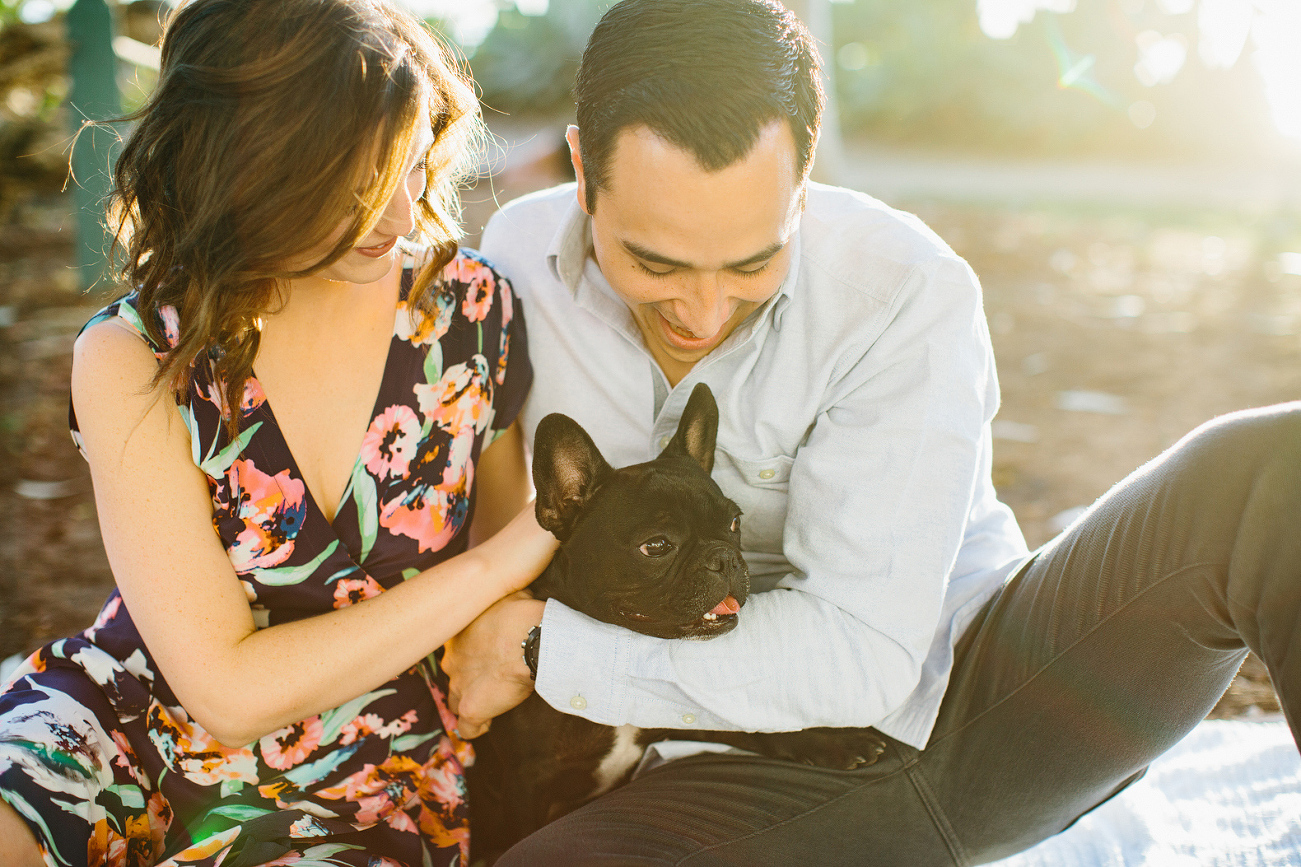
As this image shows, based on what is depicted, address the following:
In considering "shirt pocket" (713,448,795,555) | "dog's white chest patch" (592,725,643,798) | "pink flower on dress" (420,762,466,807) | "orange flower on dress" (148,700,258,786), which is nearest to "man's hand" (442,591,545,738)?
"pink flower on dress" (420,762,466,807)

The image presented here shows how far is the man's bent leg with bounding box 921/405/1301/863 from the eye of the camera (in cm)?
166

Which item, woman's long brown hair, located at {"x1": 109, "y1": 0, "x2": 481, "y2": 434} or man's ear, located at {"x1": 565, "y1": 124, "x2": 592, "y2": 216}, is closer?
woman's long brown hair, located at {"x1": 109, "y1": 0, "x2": 481, "y2": 434}

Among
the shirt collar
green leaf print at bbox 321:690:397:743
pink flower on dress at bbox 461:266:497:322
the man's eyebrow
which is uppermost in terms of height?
the man's eyebrow

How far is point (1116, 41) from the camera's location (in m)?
12.6

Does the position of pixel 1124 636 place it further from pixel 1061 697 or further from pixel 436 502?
pixel 436 502

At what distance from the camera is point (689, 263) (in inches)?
74.7

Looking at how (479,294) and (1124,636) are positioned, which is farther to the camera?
(479,294)

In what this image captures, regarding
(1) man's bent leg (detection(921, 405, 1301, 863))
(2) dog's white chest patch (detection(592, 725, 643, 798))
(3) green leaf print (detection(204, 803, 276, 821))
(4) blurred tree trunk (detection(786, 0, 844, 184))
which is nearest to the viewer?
(1) man's bent leg (detection(921, 405, 1301, 863))

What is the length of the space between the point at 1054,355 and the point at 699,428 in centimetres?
480

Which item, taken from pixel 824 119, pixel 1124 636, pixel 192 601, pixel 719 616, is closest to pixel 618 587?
pixel 719 616

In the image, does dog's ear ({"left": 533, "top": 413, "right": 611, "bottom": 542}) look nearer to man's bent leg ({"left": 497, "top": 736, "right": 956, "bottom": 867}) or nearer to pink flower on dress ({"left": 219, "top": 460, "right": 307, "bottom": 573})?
pink flower on dress ({"left": 219, "top": 460, "right": 307, "bottom": 573})

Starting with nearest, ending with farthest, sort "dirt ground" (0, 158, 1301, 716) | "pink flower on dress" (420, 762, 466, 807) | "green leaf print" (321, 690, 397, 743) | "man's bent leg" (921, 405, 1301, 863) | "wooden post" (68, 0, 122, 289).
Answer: "man's bent leg" (921, 405, 1301, 863), "green leaf print" (321, 690, 397, 743), "pink flower on dress" (420, 762, 466, 807), "dirt ground" (0, 158, 1301, 716), "wooden post" (68, 0, 122, 289)

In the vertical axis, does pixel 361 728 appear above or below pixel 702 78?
below

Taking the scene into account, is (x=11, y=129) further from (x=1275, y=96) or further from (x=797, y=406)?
(x=1275, y=96)
